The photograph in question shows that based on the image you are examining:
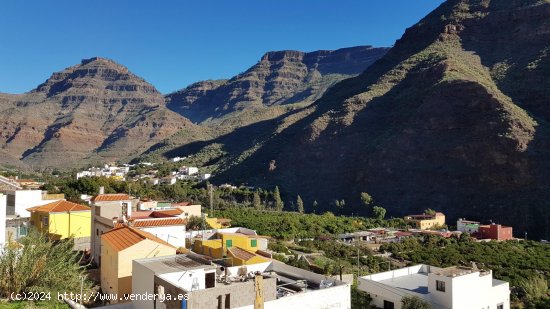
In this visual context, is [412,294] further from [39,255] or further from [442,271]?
[39,255]

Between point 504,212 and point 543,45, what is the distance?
42327mm

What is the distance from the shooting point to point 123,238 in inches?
653

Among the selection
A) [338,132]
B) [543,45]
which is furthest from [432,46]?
[338,132]

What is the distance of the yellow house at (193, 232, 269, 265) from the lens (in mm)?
17438

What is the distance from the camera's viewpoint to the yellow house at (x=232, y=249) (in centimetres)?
1744

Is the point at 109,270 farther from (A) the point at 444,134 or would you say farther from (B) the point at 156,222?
(A) the point at 444,134

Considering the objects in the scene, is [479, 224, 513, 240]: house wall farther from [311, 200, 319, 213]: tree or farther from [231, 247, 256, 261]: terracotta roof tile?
[231, 247, 256, 261]: terracotta roof tile

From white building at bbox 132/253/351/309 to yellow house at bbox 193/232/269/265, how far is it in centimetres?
183

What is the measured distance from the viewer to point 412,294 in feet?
60.7

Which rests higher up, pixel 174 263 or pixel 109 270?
pixel 174 263

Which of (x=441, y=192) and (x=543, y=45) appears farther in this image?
(x=543, y=45)

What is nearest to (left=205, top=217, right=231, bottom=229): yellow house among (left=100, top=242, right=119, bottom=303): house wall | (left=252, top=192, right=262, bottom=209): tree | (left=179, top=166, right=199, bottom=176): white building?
(left=100, top=242, right=119, bottom=303): house wall

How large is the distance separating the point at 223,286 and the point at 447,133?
71842mm

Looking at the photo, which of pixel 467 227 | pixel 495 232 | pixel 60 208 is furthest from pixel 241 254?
pixel 467 227
